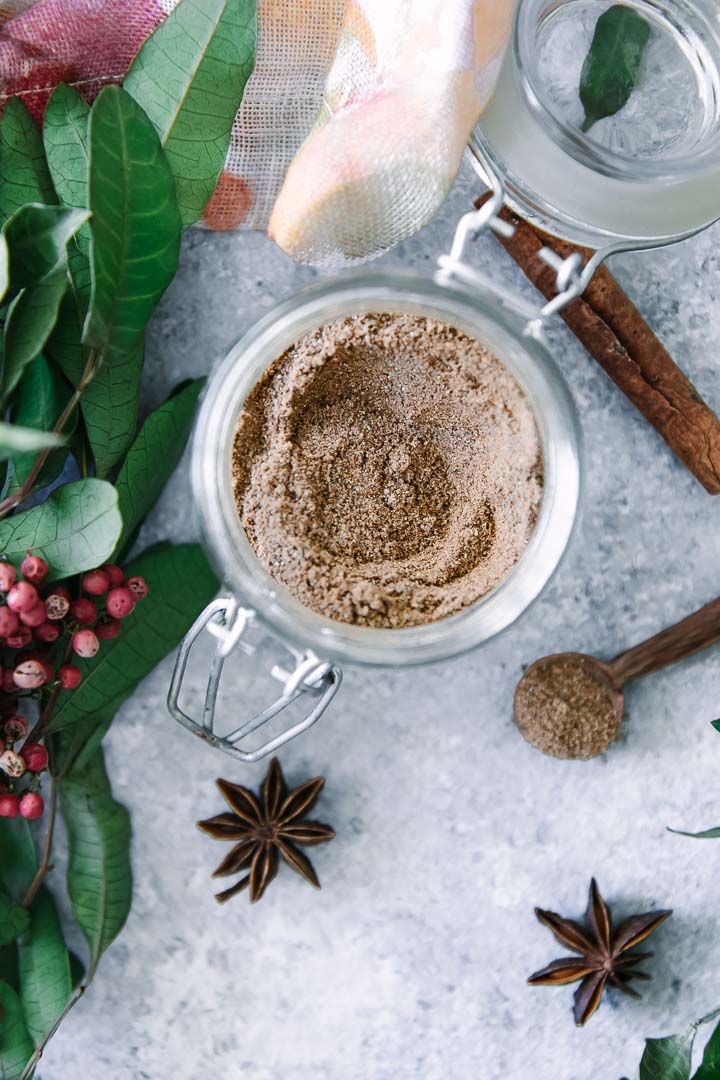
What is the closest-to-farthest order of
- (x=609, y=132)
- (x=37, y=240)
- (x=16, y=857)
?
(x=37, y=240) < (x=609, y=132) < (x=16, y=857)

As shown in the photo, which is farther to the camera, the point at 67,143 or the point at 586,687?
the point at 586,687

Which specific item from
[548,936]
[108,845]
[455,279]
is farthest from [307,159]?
[548,936]

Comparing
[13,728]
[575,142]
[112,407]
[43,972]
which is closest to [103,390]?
[112,407]

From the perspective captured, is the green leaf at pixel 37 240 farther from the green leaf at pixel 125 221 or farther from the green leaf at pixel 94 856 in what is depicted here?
the green leaf at pixel 94 856

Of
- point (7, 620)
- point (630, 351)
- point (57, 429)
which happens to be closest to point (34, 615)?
point (7, 620)

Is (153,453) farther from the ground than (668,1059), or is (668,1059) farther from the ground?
(153,453)

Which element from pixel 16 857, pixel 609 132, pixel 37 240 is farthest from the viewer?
pixel 16 857

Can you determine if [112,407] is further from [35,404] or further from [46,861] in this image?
[46,861]

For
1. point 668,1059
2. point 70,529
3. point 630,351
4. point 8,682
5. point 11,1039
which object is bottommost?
point 11,1039
